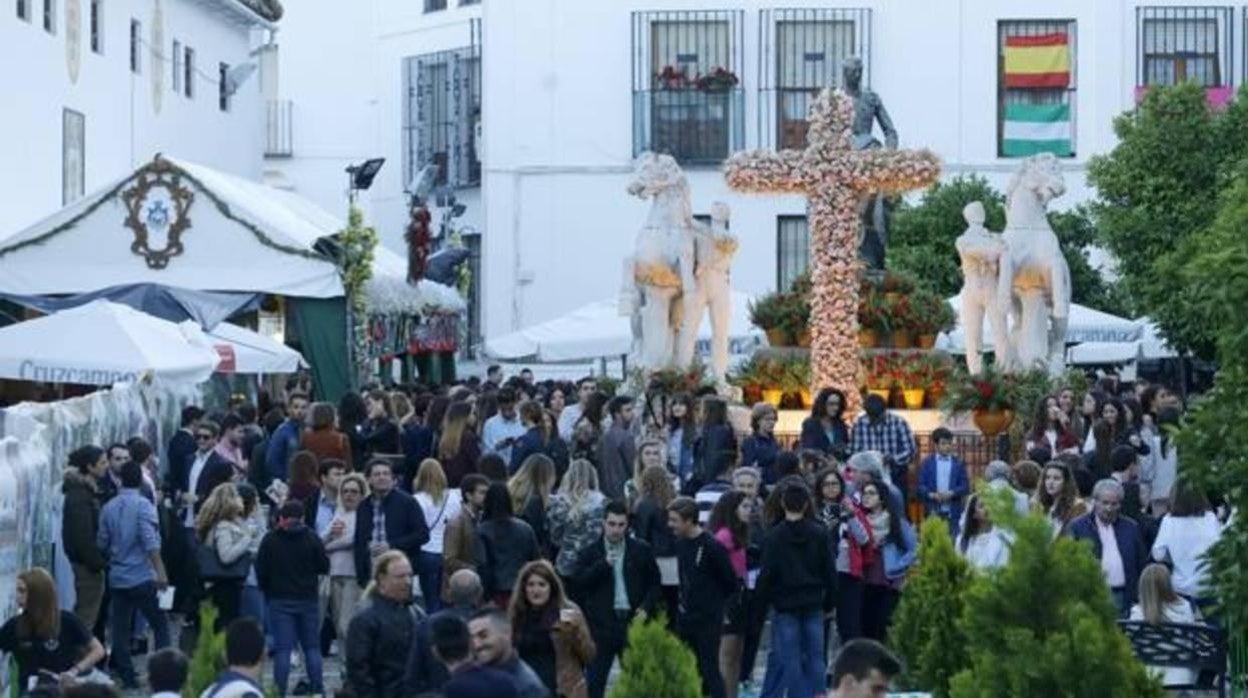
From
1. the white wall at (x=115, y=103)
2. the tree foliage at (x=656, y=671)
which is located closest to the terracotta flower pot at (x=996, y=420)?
the white wall at (x=115, y=103)

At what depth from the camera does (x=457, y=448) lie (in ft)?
81.0

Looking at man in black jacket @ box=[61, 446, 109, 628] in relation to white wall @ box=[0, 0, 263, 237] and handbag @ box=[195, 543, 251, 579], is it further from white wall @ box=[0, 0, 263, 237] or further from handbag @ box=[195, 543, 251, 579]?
white wall @ box=[0, 0, 263, 237]

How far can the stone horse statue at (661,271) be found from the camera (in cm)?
3344

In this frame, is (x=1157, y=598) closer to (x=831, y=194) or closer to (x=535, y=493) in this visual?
(x=535, y=493)

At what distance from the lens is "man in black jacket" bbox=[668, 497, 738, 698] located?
1880 cm

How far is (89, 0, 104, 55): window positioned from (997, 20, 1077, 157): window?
1575cm

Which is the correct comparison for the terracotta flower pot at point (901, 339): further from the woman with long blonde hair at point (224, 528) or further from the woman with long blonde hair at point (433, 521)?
the woman with long blonde hair at point (224, 528)

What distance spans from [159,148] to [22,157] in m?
9.75

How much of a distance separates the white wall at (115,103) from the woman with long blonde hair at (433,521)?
21.5m

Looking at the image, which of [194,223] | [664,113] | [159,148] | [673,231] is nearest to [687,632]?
[673,231]

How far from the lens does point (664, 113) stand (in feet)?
188

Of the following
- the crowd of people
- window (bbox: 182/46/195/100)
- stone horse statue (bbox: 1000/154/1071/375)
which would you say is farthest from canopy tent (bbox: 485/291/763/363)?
the crowd of people

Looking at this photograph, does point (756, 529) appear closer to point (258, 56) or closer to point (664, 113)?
point (664, 113)

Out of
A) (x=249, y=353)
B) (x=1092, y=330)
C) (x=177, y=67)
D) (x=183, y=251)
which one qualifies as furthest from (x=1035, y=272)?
(x=177, y=67)
